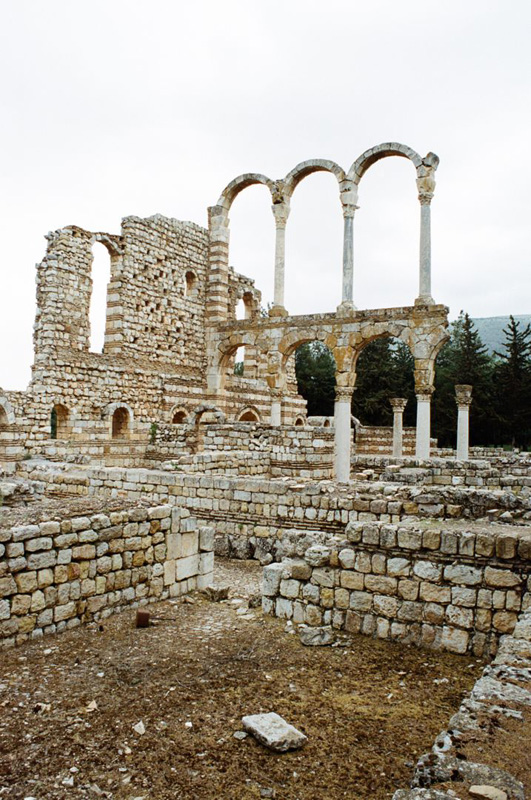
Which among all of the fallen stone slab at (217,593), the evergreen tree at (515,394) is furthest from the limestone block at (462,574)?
the evergreen tree at (515,394)

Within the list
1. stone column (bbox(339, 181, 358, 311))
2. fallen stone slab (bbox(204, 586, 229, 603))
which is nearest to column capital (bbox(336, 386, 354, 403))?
stone column (bbox(339, 181, 358, 311))

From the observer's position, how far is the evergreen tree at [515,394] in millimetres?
35625

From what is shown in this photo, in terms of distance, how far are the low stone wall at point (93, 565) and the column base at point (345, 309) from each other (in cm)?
1348

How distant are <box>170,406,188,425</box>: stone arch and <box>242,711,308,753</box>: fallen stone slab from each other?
767 inches

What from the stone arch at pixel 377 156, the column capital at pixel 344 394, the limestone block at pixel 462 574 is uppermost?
the stone arch at pixel 377 156

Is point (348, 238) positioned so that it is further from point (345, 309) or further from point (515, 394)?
point (515, 394)

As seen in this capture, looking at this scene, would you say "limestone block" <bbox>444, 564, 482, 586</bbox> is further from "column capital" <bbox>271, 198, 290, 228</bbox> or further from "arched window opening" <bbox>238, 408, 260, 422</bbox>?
"arched window opening" <bbox>238, 408, 260, 422</bbox>

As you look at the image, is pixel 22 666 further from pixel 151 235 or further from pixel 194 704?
pixel 151 235

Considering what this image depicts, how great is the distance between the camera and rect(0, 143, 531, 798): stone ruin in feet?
16.8

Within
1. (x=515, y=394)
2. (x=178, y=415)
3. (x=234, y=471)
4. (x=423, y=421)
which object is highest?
(x=515, y=394)

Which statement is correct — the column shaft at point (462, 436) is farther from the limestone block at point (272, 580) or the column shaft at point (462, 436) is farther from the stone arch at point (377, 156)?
the limestone block at point (272, 580)

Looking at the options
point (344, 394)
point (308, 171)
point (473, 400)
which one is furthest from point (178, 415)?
point (473, 400)

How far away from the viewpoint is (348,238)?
2003 cm

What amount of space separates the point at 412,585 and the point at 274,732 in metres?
2.15
